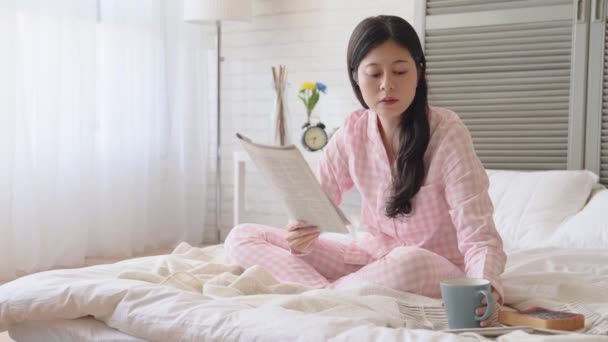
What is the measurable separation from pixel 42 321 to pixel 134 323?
236 millimetres

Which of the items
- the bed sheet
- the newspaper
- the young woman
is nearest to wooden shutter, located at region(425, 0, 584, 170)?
the young woman

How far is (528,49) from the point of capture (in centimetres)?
355

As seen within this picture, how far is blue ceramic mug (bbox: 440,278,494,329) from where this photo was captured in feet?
4.68

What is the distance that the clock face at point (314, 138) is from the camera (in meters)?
4.07

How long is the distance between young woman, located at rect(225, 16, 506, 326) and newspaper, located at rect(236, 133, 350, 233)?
0.13 metres

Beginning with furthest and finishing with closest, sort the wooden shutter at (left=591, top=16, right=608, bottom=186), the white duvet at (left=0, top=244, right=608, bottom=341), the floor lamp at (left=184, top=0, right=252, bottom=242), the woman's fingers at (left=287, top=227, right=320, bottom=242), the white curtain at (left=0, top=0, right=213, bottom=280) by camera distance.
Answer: the floor lamp at (left=184, top=0, right=252, bottom=242)
the white curtain at (left=0, top=0, right=213, bottom=280)
the wooden shutter at (left=591, top=16, right=608, bottom=186)
the woman's fingers at (left=287, top=227, right=320, bottom=242)
the white duvet at (left=0, top=244, right=608, bottom=341)

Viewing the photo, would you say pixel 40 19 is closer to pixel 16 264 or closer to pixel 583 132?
pixel 16 264

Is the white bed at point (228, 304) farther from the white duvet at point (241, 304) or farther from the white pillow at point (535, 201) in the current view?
the white pillow at point (535, 201)

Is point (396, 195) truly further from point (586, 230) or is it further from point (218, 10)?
point (218, 10)

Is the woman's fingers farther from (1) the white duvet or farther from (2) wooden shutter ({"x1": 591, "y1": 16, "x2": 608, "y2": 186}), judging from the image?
(2) wooden shutter ({"x1": 591, "y1": 16, "x2": 608, "y2": 186})

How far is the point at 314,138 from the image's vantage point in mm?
4078

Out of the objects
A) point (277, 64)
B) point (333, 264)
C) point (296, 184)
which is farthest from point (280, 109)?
point (296, 184)

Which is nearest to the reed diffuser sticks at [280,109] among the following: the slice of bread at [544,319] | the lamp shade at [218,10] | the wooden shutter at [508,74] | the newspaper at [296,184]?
the lamp shade at [218,10]

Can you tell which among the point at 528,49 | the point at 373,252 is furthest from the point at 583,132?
the point at 373,252
